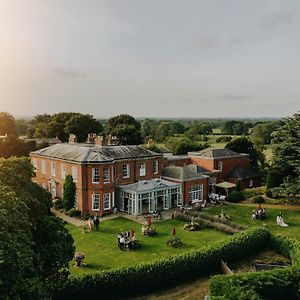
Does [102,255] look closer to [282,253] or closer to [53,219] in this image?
[53,219]

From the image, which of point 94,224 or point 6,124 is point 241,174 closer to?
point 94,224

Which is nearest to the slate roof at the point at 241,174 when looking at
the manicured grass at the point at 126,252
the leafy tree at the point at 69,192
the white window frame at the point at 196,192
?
the white window frame at the point at 196,192

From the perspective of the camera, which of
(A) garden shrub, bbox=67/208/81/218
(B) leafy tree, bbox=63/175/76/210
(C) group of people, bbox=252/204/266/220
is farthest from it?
(B) leafy tree, bbox=63/175/76/210

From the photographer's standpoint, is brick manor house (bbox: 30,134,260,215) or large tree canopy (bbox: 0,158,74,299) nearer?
large tree canopy (bbox: 0,158,74,299)

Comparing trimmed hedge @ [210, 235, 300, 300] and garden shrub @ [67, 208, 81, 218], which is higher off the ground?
trimmed hedge @ [210, 235, 300, 300]

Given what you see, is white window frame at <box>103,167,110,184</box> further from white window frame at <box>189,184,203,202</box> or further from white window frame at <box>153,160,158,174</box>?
white window frame at <box>189,184,203,202</box>

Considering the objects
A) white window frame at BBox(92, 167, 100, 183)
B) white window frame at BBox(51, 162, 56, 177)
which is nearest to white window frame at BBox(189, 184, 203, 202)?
white window frame at BBox(92, 167, 100, 183)

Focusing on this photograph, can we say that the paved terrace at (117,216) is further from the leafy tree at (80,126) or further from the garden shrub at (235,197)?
the leafy tree at (80,126)
